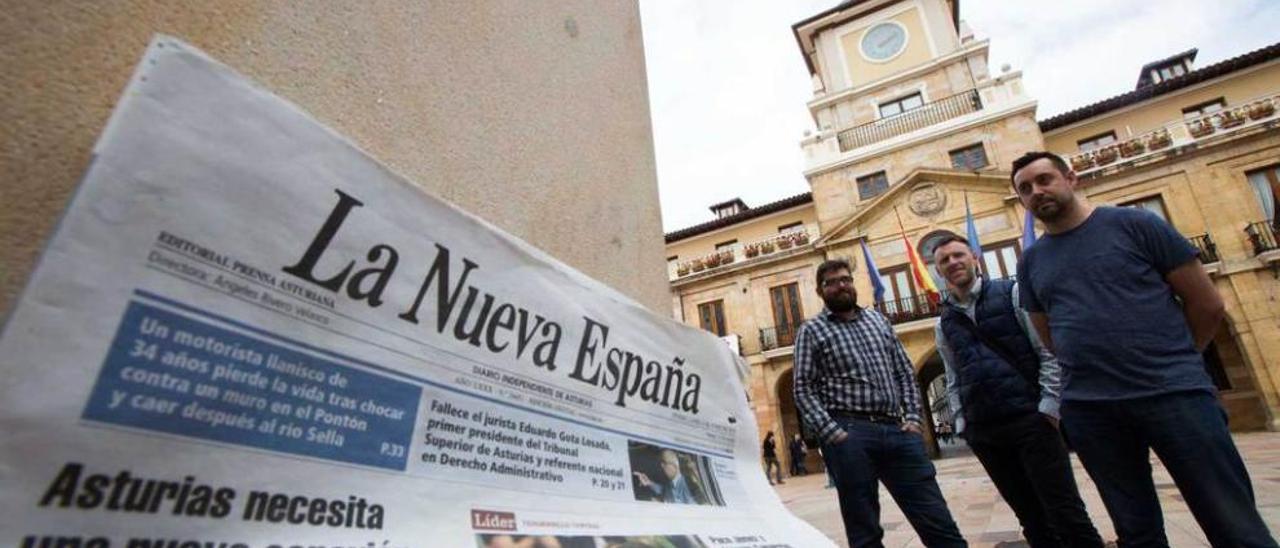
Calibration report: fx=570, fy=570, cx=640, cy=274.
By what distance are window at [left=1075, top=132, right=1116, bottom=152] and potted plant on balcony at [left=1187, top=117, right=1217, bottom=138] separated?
5.74 feet

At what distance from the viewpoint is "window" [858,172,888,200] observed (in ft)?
46.3

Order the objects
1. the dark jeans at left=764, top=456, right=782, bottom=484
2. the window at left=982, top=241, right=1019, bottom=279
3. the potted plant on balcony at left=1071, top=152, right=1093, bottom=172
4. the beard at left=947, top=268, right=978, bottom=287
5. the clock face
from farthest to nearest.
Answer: the clock face
the potted plant on balcony at left=1071, top=152, right=1093, bottom=172
the window at left=982, top=241, right=1019, bottom=279
the dark jeans at left=764, top=456, right=782, bottom=484
the beard at left=947, top=268, right=978, bottom=287

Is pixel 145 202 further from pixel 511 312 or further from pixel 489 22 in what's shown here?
pixel 489 22

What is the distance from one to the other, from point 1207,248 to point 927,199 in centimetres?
493

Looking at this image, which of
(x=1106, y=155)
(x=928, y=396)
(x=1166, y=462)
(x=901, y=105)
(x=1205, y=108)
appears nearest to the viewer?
(x=1166, y=462)

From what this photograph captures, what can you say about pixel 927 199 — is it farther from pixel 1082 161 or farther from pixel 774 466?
pixel 774 466

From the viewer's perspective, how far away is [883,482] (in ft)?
5.31

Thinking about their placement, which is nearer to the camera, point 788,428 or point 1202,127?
point 1202,127

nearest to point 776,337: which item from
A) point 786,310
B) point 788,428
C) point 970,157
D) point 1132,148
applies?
point 786,310

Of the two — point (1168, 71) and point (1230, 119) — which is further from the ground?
point (1168, 71)

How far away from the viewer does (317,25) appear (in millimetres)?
728

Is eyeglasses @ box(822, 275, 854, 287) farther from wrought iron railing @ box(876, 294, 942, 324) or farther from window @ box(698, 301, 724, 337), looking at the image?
window @ box(698, 301, 724, 337)

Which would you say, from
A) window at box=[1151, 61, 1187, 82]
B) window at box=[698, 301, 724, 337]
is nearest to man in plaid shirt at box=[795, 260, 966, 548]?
window at box=[698, 301, 724, 337]

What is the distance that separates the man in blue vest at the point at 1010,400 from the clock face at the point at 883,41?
1568cm
